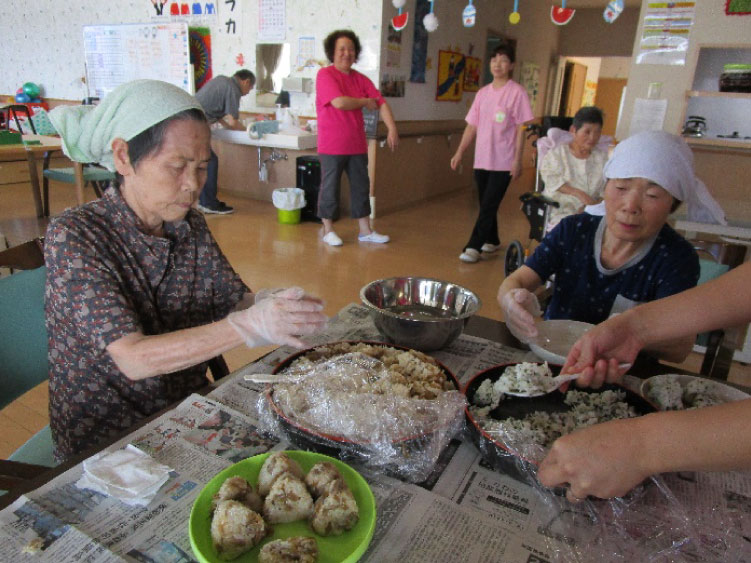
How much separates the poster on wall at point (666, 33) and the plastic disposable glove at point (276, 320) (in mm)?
3631

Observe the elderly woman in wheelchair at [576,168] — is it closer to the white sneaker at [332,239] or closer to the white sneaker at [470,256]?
the white sneaker at [470,256]

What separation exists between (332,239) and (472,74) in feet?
13.0

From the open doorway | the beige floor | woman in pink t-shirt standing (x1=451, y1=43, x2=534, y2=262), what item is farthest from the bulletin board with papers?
the open doorway

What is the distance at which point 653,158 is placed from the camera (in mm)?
1329

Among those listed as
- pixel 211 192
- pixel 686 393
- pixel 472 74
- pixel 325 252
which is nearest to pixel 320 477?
pixel 686 393

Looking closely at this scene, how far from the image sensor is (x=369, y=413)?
2.77 feet

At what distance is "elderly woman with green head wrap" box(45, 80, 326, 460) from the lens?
97cm

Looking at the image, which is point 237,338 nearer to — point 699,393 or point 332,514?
point 332,514

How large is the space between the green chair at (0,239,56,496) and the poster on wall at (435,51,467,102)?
5.64 metres

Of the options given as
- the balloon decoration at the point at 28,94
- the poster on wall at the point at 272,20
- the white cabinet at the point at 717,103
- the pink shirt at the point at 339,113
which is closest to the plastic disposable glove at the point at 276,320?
the pink shirt at the point at 339,113

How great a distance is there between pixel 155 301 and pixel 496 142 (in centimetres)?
336

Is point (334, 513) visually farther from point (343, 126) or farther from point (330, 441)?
point (343, 126)

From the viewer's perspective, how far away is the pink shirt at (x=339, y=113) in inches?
156

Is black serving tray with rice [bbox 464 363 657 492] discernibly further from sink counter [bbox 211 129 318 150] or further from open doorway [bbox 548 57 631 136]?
open doorway [bbox 548 57 631 136]
